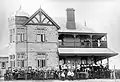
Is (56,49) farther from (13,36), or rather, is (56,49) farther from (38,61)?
(13,36)

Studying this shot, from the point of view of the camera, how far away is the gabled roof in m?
32.1

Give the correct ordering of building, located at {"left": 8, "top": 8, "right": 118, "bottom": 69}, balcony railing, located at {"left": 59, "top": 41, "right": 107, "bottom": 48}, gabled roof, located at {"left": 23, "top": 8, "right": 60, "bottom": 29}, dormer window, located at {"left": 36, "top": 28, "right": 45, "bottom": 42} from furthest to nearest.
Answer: balcony railing, located at {"left": 59, "top": 41, "right": 107, "bottom": 48} → dormer window, located at {"left": 36, "top": 28, "right": 45, "bottom": 42} → gabled roof, located at {"left": 23, "top": 8, "right": 60, "bottom": 29} → building, located at {"left": 8, "top": 8, "right": 118, "bottom": 69}

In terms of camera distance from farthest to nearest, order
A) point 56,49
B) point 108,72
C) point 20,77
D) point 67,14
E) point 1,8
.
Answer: point 67,14 → point 56,49 → point 108,72 → point 20,77 → point 1,8

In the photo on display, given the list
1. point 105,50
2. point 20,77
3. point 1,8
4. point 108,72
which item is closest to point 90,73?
point 108,72

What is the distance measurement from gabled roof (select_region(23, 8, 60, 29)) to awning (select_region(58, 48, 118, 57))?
292cm

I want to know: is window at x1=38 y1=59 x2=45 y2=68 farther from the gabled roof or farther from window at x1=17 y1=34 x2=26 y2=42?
the gabled roof

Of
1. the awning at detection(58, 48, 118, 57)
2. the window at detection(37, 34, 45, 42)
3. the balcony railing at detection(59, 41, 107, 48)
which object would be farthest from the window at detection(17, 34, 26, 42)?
the balcony railing at detection(59, 41, 107, 48)

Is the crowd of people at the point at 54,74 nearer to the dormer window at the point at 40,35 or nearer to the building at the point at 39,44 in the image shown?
the building at the point at 39,44

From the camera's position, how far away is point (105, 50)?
33812 millimetres

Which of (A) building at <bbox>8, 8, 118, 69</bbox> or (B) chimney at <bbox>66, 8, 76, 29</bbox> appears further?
(B) chimney at <bbox>66, 8, 76, 29</bbox>

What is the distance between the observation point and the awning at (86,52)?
32.1 meters

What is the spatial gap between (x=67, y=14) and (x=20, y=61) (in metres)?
8.24

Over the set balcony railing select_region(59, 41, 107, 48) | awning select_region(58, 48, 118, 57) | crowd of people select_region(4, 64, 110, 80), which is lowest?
crowd of people select_region(4, 64, 110, 80)

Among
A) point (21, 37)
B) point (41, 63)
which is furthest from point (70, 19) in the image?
point (41, 63)
